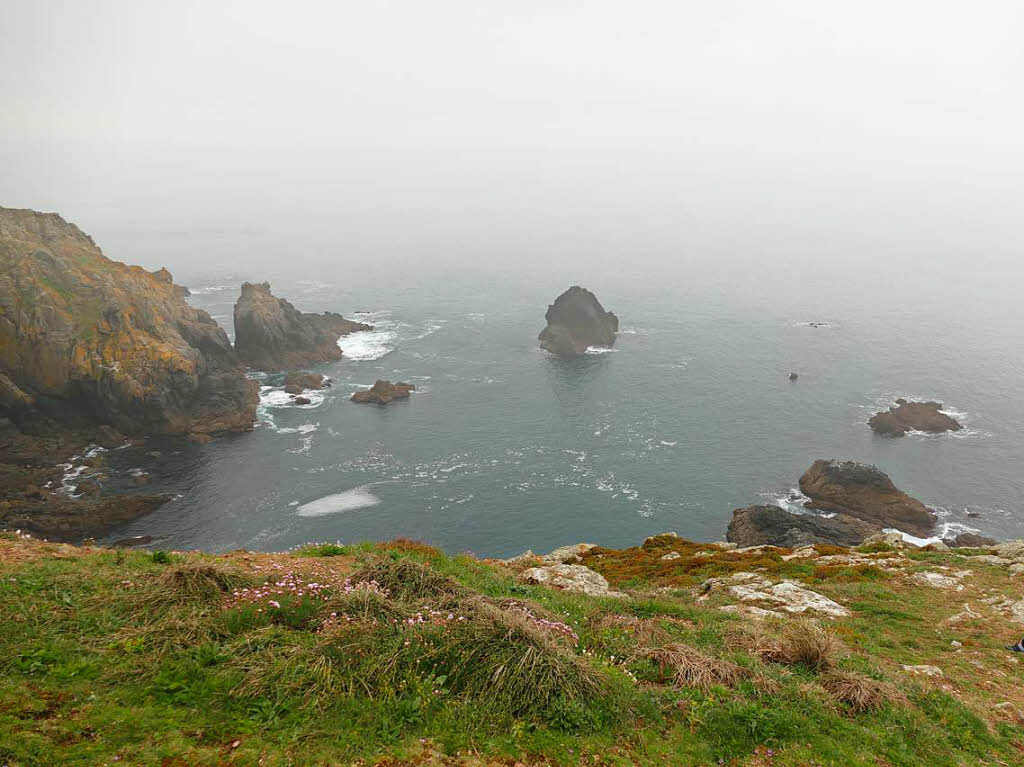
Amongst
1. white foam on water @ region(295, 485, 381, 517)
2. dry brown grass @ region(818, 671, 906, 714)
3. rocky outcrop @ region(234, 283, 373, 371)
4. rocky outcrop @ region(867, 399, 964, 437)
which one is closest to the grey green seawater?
white foam on water @ region(295, 485, 381, 517)

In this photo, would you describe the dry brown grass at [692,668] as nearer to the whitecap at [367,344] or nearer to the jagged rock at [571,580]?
the jagged rock at [571,580]

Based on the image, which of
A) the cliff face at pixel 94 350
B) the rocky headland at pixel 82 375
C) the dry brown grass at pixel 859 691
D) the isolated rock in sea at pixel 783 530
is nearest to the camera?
the dry brown grass at pixel 859 691

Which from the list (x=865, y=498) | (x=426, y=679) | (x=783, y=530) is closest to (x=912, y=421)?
(x=865, y=498)

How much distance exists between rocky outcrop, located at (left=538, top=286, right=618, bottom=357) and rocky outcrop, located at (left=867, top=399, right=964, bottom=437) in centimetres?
5175

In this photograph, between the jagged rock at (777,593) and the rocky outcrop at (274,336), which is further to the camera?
the rocky outcrop at (274,336)

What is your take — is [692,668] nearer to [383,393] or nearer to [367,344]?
[383,393]

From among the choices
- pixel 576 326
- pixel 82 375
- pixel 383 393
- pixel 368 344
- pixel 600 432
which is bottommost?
pixel 600 432

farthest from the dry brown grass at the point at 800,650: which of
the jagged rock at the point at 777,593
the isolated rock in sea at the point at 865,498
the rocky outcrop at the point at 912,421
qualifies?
the rocky outcrop at the point at 912,421

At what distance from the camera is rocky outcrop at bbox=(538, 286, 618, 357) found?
118062 mm

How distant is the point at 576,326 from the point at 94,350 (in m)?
82.6

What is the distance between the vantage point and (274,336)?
352ft

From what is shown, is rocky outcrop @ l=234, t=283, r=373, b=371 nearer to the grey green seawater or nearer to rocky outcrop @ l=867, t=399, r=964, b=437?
the grey green seawater

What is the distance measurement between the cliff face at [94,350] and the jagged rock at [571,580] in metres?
73.1

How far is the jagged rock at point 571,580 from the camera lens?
21.4 m
